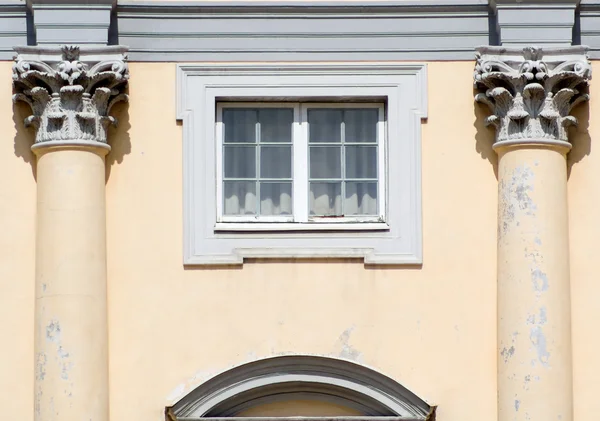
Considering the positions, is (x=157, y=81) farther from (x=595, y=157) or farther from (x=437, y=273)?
(x=595, y=157)

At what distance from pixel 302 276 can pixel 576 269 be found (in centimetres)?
260

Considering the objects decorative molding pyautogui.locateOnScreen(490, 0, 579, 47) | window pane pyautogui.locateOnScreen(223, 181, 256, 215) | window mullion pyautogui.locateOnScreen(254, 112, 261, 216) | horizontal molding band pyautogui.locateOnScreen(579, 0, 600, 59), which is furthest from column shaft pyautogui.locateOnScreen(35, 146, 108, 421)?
horizontal molding band pyautogui.locateOnScreen(579, 0, 600, 59)

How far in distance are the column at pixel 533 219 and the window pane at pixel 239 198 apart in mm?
2394

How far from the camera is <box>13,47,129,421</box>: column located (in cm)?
1516

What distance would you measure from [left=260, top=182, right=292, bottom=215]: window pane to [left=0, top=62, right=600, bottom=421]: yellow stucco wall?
0.63 metres

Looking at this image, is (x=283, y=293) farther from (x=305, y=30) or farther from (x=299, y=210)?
(x=305, y=30)

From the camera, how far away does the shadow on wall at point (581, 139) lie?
15.8 m

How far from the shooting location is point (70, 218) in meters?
15.4

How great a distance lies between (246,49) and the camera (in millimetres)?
15984

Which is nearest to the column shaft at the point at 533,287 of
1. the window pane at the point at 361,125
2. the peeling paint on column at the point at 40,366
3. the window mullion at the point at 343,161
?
the window pane at the point at 361,125

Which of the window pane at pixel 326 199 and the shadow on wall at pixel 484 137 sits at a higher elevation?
the shadow on wall at pixel 484 137

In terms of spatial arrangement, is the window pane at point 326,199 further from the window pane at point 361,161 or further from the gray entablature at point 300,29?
the gray entablature at point 300,29

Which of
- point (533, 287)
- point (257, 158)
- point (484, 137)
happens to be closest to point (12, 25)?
point (257, 158)

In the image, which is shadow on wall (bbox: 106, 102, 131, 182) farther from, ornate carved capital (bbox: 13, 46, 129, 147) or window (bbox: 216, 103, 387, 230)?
window (bbox: 216, 103, 387, 230)
